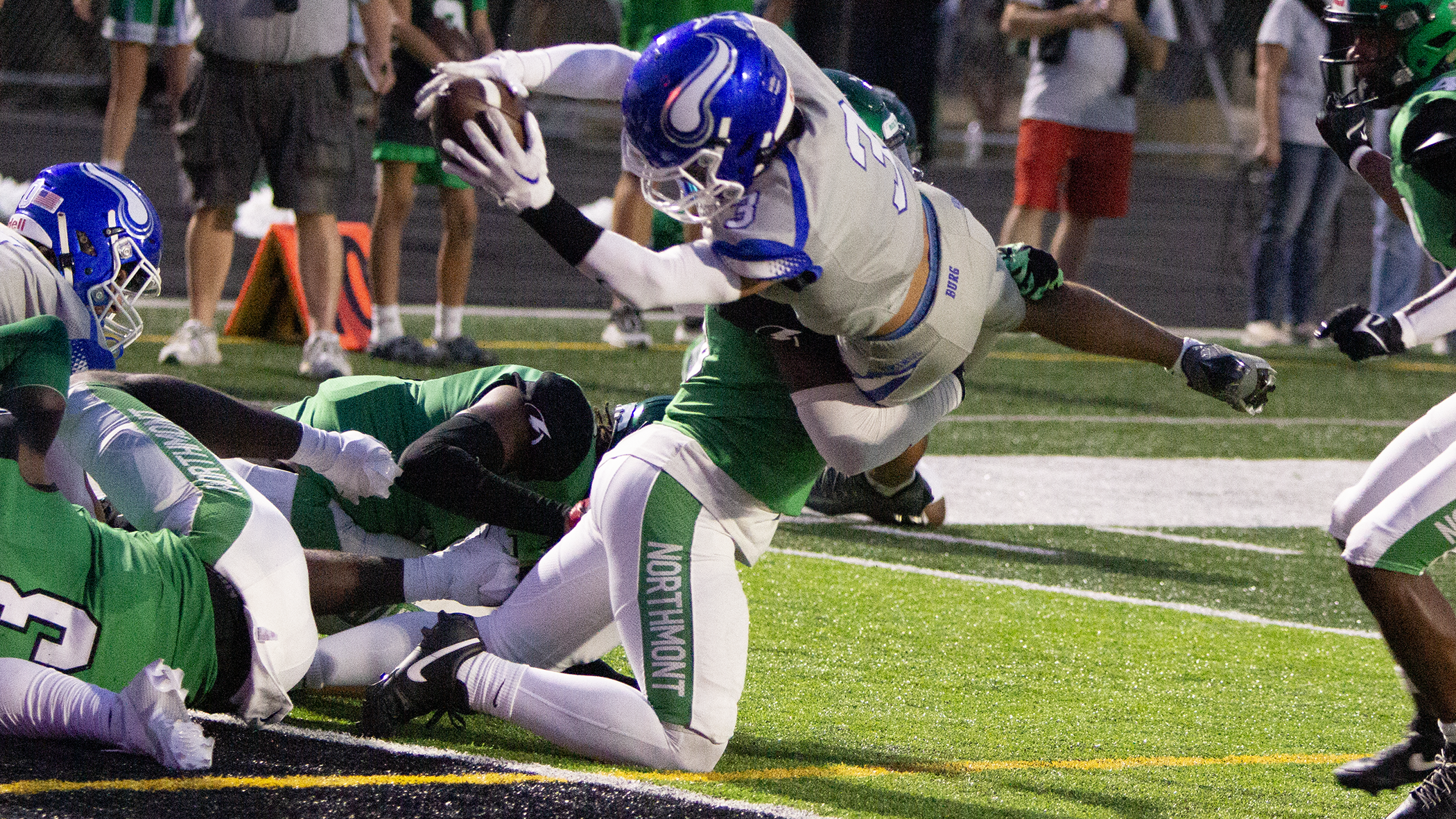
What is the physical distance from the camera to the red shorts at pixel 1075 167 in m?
8.48

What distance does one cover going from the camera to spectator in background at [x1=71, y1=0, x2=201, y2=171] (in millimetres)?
7289

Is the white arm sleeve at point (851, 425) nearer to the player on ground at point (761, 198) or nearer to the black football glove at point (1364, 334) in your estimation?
the player on ground at point (761, 198)

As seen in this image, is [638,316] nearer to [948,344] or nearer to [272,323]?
[272,323]

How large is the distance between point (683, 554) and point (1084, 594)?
2062 mm

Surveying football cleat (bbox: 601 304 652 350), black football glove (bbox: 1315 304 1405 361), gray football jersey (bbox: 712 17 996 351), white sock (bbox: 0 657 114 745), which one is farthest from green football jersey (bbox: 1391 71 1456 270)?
football cleat (bbox: 601 304 652 350)

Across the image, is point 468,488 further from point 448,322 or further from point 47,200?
point 448,322

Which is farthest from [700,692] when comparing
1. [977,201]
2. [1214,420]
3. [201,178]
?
[977,201]

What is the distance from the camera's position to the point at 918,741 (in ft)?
11.3

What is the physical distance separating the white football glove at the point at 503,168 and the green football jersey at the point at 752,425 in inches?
27.0

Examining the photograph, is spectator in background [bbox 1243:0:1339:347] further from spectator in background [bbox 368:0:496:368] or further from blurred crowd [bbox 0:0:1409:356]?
spectator in background [bbox 368:0:496:368]

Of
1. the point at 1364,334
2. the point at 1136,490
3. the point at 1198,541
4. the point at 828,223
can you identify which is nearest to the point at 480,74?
the point at 828,223

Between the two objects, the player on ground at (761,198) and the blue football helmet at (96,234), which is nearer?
the player on ground at (761,198)

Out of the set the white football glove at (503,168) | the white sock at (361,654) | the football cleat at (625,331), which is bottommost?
the football cleat at (625,331)

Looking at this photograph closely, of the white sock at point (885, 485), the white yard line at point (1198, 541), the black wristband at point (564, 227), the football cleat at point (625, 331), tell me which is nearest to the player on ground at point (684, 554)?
the black wristband at point (564, 227)
